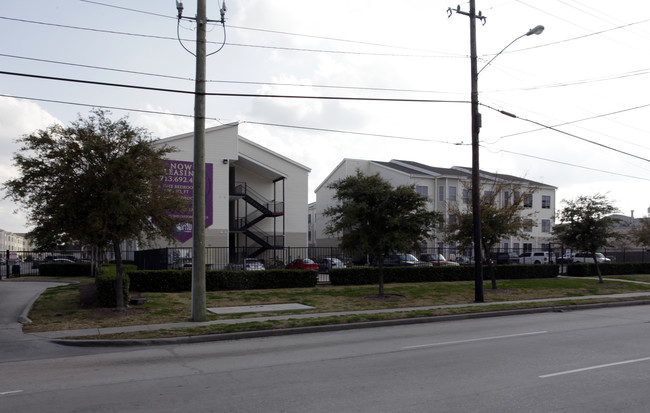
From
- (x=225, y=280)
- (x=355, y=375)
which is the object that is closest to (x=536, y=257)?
(x=225, y=280)

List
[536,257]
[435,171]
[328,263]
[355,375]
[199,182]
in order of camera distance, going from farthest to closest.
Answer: [435,171] → [536,257] → [328,263] → [199,182] → [355,375]

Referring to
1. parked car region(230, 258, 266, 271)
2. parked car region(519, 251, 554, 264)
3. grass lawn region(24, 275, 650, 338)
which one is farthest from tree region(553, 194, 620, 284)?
parked car region(519, 251, 554, 264)

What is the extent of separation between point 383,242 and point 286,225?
26.7m

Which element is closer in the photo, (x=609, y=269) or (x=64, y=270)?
(x=64, y=270)

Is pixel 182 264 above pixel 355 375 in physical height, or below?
above

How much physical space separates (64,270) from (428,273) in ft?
77.8

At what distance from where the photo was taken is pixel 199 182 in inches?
551

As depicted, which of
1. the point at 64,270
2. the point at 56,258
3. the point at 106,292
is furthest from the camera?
the point at 56,258

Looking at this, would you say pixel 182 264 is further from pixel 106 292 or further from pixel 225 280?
pixel 106 292

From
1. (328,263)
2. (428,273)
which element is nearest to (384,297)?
(428,273)

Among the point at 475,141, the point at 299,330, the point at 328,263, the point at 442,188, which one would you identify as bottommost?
the point at 299,330

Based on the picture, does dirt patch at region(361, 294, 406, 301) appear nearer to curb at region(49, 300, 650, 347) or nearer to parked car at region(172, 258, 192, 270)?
curb at region(49, 300, 650, 347)

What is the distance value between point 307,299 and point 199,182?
7.05 metres

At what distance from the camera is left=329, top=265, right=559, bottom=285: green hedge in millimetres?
24719
